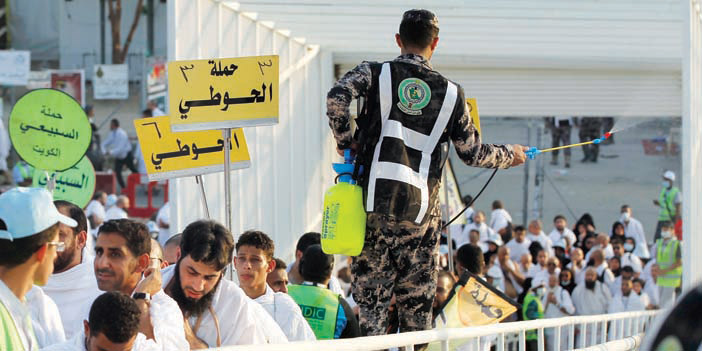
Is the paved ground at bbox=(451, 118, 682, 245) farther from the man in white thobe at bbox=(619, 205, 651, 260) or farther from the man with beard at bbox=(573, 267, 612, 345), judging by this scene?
the man with beard at bbox=(573, 267, 612, 345)

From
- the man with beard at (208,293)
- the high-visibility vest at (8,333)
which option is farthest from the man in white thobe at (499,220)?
the high-visibility vest at (8,333)

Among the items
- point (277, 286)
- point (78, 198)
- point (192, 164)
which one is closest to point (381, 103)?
point (277, 286)

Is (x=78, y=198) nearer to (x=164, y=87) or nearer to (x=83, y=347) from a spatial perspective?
(x=83, y=347)

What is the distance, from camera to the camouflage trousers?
5727 mm

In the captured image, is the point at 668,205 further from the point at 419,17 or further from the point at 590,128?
the point at 419,17

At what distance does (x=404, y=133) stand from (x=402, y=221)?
416 mm

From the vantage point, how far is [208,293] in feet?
17.5

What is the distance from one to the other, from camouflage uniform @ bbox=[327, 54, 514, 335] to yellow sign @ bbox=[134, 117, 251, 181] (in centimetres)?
278

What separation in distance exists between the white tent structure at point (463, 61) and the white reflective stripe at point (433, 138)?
5565 millimetres

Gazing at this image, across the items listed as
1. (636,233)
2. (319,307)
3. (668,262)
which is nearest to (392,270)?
(319,307)

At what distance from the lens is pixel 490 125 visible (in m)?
27.7

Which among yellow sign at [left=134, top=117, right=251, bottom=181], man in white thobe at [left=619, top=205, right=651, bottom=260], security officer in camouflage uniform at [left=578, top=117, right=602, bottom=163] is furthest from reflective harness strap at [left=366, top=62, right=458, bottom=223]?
security officer in camouflage uniform at [left=578, top=117, right=602, bottom=163]

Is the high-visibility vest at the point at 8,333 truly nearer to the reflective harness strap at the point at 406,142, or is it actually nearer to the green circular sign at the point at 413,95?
the reflective harness strap at the point at 406,142

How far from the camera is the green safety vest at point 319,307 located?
7.52 m
